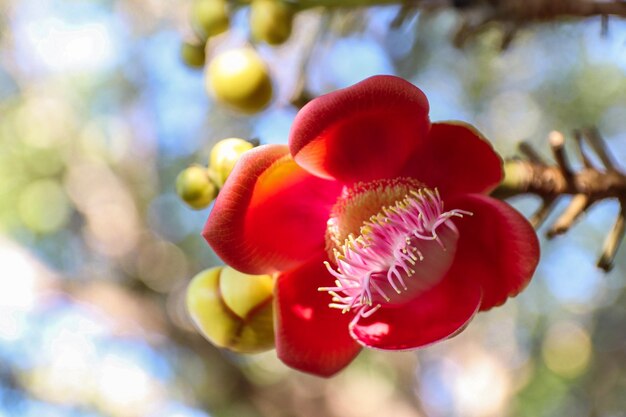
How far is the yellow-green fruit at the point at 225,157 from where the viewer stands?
70 cm

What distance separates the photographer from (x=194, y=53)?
0.91m

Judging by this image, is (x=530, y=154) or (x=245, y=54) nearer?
(x=530, y=154)

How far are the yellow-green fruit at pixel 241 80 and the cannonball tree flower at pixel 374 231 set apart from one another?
0.15 metres

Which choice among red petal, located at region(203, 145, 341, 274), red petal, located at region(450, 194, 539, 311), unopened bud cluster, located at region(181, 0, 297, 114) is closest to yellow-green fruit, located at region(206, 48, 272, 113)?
unopened bud cluster, located at region(181, 0, 297, 114)

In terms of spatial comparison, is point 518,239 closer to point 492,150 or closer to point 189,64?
point 492,150

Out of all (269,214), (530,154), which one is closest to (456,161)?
(530,154)

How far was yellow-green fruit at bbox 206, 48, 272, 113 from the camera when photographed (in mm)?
846

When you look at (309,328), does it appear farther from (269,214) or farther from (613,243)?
(613,243)

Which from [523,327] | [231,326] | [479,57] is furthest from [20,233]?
[231,326]

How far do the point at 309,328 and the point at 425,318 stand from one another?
12 cm

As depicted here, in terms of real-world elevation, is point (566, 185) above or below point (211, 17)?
below

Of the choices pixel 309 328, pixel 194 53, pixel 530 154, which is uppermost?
pixel 194 53

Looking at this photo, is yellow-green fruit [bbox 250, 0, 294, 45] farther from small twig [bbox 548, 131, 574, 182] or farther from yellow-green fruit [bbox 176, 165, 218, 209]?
small twig [bbox 548, 131, 574, 182]

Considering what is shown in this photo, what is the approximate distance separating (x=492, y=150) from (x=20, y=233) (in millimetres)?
3669
